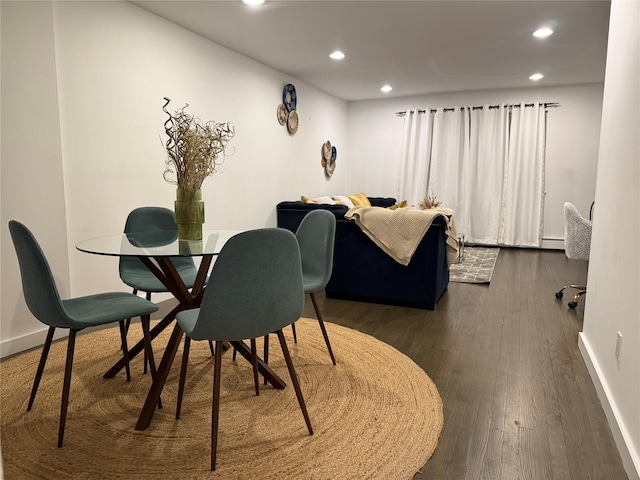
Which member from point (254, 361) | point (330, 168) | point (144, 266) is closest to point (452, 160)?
point (330, 168)

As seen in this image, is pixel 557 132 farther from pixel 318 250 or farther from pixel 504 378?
pixel 318 250

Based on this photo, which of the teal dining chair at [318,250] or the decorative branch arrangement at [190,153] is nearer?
the decorative branch arrangement at [190,153]

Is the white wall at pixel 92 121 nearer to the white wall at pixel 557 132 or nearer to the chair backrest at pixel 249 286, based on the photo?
the chair backrest at pixel 249 286

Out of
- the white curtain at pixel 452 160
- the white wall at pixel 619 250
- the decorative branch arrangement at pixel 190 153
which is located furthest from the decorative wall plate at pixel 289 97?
the white wall at pixel 619 250

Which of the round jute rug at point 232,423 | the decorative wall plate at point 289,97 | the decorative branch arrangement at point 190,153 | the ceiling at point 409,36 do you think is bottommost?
the round jute rug at point 232,423

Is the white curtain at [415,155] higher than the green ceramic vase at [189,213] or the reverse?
higher

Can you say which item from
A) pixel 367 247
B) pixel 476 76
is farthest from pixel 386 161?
pixel 367 247

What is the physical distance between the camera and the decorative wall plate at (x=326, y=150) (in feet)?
23.0

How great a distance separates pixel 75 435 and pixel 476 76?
586 cm

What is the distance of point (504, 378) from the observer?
2.49 meters

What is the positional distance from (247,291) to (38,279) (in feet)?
2.84

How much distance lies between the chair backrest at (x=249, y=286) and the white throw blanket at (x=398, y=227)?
2032mm

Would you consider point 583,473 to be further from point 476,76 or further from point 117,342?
point 476,76

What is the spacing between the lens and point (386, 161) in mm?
7883
